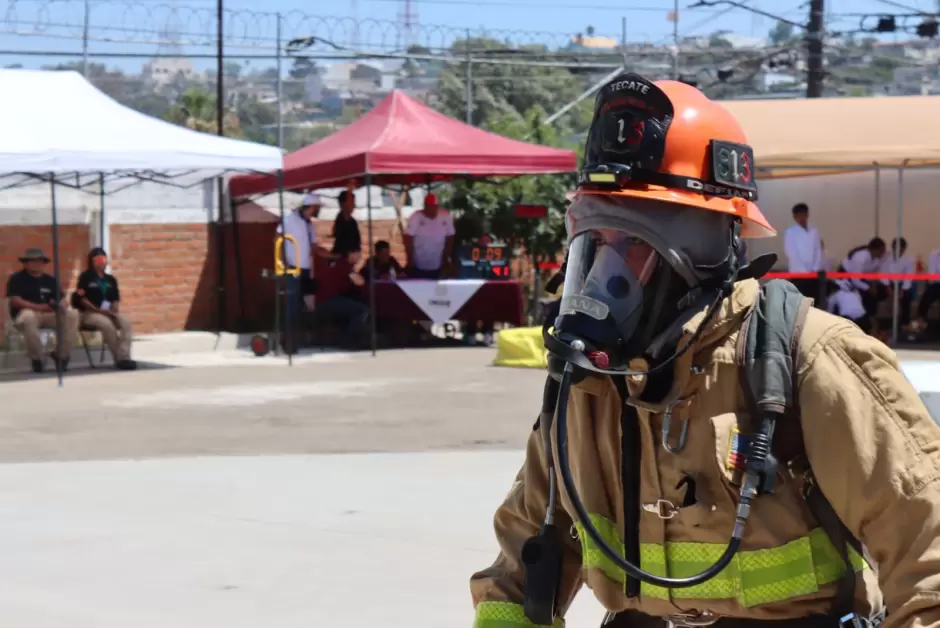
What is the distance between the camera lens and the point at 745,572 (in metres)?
2.13

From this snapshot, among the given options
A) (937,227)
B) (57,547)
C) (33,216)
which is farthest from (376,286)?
(57,547)

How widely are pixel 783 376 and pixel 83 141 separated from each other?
11733mm

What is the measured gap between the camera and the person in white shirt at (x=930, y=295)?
56.9 ft

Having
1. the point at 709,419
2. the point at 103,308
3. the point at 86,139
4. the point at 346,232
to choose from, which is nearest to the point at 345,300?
the point at 346,232

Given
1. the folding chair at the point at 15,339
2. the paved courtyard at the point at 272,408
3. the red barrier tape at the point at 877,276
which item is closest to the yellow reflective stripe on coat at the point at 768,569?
the paved courtyard at the point at 272,408

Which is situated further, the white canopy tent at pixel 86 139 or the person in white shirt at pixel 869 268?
the person in white shirt at pixel 869 268

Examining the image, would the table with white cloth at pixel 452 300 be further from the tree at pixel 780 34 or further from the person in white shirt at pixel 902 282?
the tree at pixel 780 34

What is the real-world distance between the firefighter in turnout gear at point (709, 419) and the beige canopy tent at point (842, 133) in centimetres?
1366

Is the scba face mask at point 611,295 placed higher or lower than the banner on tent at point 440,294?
higher

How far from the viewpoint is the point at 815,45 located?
2881cm

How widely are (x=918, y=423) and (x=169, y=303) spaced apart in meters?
15.5

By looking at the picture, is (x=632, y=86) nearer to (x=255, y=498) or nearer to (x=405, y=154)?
(x=255, y=498)

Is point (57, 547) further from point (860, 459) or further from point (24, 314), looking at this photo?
point (24, 314)

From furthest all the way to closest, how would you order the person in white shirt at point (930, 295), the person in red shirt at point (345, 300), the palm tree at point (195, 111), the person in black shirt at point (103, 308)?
the palm tree at point (195, 111), the person in white shirt at point (930, 295), the person in red shirt at point (345, 300), the person in black shirt at point (103, 308)
